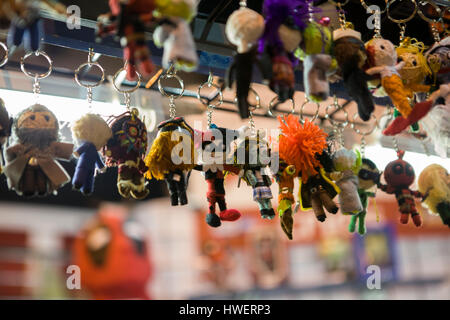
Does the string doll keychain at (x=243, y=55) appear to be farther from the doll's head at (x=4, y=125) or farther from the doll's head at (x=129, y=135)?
the doll's head at (x=4, y=125)

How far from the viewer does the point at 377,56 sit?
883 millimetres

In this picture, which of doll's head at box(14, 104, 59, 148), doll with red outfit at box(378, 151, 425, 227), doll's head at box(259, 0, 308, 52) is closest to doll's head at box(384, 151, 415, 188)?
doll with red outfit at box(378, 151, 425, 227)

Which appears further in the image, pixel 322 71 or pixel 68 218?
pixel 68 218

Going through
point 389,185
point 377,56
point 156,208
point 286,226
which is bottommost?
point 286,226

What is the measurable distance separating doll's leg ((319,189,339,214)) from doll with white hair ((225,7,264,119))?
1.26ft

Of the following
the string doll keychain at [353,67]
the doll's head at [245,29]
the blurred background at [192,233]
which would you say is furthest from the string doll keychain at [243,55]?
the blurred background at [192,233]

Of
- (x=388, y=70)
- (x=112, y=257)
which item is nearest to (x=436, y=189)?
(x=388, y=70)

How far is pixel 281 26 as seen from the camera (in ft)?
2.43

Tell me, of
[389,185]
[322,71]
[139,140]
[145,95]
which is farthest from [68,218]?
[322,71]

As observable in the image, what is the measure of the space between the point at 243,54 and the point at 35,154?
0.46 meters

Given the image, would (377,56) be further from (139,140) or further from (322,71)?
(139,140)

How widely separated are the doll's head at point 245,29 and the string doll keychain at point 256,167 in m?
0.31

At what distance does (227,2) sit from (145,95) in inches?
21.0

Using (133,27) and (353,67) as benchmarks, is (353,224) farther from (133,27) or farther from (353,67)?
(133,27)
